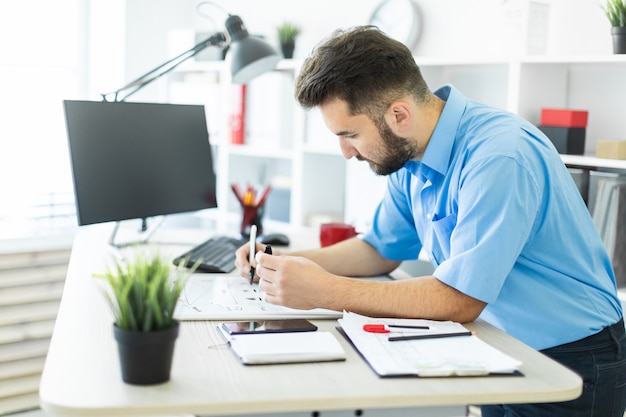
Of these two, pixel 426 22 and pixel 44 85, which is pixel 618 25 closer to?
pixel 426 22

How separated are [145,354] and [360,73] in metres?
0.76

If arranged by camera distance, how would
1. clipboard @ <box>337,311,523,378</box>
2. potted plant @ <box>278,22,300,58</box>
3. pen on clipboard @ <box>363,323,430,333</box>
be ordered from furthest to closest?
potted plant @ <box>278,22,300,58</box>, pen on clipboard @ <box>363,323,430,333</box>, clipboard @ <box>337,311,523,378</box>

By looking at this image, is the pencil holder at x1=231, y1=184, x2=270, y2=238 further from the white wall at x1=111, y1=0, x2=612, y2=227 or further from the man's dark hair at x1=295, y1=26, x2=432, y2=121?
the man's dark hair at x1=295, y1=26, x2=432, y2=121

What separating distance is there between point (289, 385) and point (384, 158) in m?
0.67

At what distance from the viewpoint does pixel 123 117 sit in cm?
214

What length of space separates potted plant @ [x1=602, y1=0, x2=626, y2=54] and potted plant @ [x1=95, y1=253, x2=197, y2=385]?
1665 mm

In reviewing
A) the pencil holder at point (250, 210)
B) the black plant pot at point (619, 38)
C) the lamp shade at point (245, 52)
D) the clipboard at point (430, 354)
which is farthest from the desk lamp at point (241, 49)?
the clipboard at point (430, 354)

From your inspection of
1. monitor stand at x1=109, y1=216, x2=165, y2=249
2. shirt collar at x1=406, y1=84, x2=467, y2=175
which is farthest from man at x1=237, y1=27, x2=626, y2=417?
monitor stand at x1=109, y1=216, x2=165, y2=249

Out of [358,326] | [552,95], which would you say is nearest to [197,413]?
[358,326]

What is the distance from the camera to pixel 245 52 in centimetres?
240

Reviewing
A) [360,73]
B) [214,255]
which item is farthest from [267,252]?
[360,73]

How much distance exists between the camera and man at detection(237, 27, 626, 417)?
56.8 inches

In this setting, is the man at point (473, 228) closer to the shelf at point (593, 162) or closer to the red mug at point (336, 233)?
the red mug at point (336, 233)

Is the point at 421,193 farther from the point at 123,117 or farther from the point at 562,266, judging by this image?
the point at 123,117
